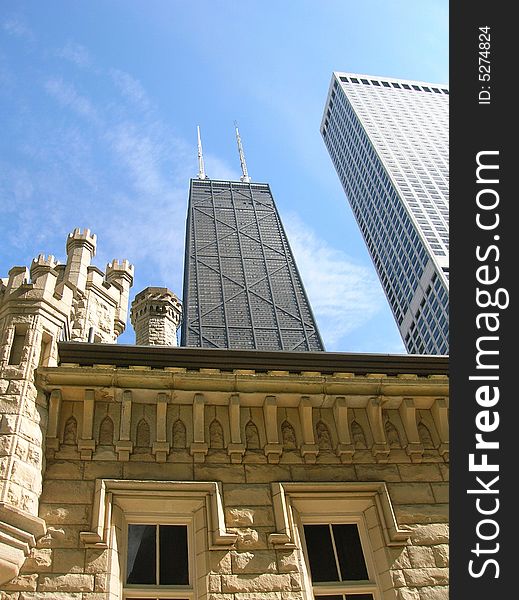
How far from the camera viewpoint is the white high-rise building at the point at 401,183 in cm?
10600

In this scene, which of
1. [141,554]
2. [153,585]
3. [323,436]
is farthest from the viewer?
[323,436]

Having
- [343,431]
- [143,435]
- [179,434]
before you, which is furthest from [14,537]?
Result: [343,431]

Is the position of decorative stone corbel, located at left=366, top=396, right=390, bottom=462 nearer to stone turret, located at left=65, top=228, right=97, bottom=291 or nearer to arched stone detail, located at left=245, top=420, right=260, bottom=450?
arched stone detail, located at left=245, top=420, right=260, bottom=450

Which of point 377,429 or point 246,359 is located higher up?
point 246,359

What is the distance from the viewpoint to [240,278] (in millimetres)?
88062

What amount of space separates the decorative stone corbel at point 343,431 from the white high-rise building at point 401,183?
273 feet

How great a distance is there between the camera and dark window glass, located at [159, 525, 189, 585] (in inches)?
358

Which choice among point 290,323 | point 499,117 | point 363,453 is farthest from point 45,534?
point 290,323

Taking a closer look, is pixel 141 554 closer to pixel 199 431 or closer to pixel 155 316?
pixel 199 431

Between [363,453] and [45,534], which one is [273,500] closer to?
[363,453]

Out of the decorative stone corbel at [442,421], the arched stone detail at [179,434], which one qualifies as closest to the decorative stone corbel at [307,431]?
the arched stone detail at [179,434]

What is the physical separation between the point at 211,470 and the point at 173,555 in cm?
135

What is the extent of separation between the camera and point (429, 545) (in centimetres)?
967

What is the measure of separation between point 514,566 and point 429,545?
357 centimetres
